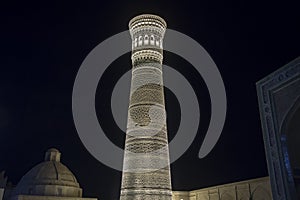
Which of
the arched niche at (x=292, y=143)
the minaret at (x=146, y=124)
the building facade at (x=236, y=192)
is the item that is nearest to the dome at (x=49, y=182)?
the minaret at (x=146, y=124)

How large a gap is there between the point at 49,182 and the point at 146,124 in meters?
5.08

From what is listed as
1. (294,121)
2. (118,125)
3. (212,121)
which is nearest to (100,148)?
(118,125)

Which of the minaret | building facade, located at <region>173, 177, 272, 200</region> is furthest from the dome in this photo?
building facade, located at <region>173, 177, 272, 200</region>

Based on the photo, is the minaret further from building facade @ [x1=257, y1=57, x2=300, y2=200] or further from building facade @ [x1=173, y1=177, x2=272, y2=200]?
building facade @ [x1=257, y1=57, x2=300, y2=200]

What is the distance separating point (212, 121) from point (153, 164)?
4.21 m

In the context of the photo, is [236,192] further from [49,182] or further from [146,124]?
[49,182]

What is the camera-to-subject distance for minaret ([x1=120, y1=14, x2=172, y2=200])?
750 centimetres

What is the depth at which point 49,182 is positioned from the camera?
418 inches

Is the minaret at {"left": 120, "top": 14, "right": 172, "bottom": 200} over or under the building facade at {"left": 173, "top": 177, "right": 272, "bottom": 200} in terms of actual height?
over

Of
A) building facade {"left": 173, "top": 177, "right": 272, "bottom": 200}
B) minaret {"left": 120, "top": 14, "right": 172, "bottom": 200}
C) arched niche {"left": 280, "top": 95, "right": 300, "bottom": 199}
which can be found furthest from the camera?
building facade {"left": 173, "top": 177, "right": 272, "bottom": 200}

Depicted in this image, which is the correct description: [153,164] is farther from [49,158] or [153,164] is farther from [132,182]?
[49,158]

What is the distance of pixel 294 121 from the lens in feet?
14.5

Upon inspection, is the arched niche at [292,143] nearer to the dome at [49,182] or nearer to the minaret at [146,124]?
the minaret at [146,124]

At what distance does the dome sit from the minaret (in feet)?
13.3
